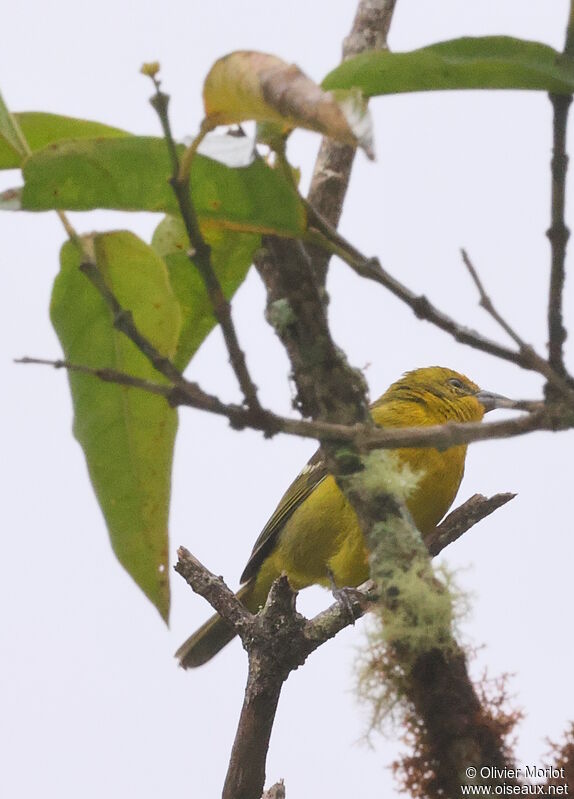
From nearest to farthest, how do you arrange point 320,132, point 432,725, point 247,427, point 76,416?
point 320,132 < point 247,427 < point 432,725 < point 76,416

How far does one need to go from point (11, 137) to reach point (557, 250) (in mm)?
754

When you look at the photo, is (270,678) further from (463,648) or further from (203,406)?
(203,406)

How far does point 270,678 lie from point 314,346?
1.69 metres

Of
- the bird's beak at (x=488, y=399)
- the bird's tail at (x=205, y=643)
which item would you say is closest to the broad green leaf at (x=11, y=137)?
the bird's tail at (x=205, y=643)

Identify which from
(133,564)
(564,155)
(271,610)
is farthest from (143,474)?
(271,610)

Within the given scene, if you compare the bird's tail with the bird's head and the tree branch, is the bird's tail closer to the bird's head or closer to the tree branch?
the bird's head

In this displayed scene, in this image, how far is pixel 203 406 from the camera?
137 centimetres

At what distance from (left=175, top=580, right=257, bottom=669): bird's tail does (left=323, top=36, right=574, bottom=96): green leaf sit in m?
3.84

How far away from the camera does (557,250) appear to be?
1319 mm

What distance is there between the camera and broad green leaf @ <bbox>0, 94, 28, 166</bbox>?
56.8 inches

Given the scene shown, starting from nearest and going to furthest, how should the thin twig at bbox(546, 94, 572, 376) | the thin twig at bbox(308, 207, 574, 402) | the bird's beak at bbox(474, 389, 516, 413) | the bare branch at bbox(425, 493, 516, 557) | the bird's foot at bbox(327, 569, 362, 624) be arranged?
the thin twig at bbox(546, 94, 572, 376), the thin twig at bbox(308, 207, 574, 402), the bird's foot at bbox(327, 569, 362, 624), the bare branch at bbox(425, 493, 516, 557), the bird's beak at bbox(474, 389, 516, 413)

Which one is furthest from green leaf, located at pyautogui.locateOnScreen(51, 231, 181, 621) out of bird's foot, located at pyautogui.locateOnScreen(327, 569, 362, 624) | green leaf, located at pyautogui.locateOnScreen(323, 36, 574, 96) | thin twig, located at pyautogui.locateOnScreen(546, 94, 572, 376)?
bird's foot, located at pyautogui.locateOnScreen(327, 569, 362, 624)

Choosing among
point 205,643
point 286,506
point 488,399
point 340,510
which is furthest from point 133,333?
point 488,399

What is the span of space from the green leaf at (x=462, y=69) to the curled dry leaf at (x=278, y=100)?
0.56ft
